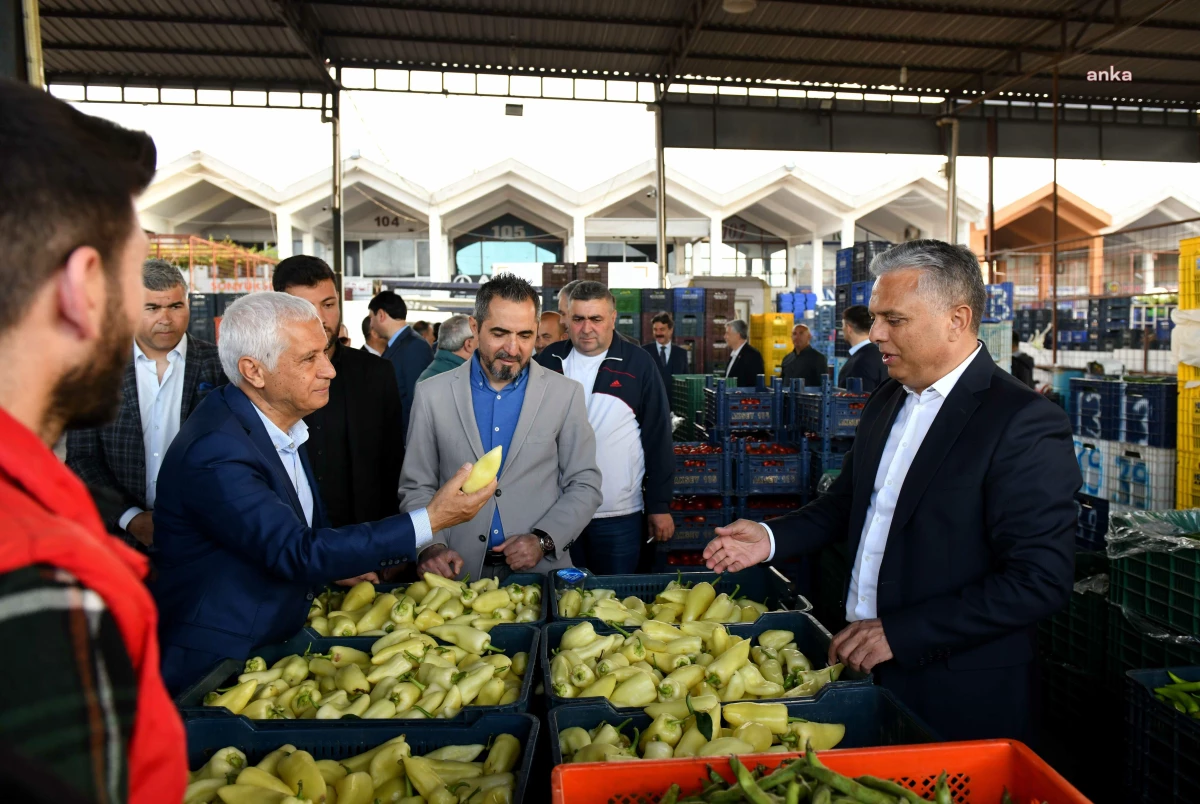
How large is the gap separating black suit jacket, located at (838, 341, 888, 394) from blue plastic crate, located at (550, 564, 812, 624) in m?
4.09

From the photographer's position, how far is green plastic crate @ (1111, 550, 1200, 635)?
3.02 metres

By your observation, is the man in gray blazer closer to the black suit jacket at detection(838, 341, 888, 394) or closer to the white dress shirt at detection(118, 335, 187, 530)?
the white dress shirt at detection(118, 335, 187, 530)

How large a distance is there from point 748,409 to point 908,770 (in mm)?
5223

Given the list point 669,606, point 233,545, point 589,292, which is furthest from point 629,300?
point 233,545

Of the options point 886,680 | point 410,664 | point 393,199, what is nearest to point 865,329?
point 886,680

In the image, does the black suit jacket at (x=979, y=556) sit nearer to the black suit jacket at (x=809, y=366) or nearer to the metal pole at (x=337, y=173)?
the black suit jacket at (x=809, y=366)

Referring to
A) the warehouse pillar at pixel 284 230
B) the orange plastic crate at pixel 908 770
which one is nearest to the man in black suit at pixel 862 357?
the orange plastic crate at pixel 908 770

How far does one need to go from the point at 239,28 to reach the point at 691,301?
788 centimetres

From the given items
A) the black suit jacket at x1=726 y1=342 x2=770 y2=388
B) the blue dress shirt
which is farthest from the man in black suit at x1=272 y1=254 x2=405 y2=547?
the black suit jacket at x1=726 y1=342 x2=770 y2=388

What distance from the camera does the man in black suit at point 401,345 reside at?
20.3 feet

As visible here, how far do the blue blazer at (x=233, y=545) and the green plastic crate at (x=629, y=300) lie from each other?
1120 cm

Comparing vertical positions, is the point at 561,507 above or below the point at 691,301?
below

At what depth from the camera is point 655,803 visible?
144 centimetres

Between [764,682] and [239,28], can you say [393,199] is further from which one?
[764,682]
